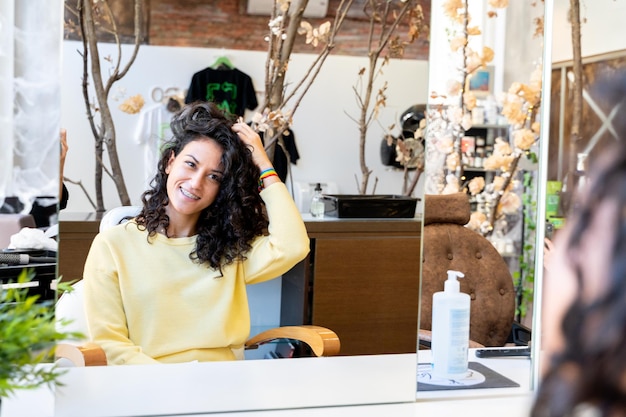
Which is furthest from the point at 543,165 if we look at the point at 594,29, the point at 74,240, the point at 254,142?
the point at 74,240

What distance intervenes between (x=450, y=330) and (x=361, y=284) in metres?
0.26

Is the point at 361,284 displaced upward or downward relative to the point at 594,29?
downward

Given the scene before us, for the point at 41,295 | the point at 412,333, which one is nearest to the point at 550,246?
the point at 412,333

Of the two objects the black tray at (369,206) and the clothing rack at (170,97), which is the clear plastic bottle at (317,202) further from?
the clothing rack at (170,97)

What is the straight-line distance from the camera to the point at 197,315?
152cm

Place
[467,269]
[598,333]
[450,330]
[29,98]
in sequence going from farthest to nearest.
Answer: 1. [467,269]
2. [450,330]
3. [29,98]
4. [598,333]

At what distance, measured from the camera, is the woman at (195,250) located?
1473mm

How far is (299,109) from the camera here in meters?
1.56

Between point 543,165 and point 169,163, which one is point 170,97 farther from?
point 543,165

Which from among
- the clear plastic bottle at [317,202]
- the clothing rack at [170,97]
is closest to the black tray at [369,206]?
the clear plastic bottle at [317,202]

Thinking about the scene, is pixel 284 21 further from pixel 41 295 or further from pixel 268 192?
pixel 41 295

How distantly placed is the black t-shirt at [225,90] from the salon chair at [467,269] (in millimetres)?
498

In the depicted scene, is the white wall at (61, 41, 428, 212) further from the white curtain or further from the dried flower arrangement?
the dried flower arrangement

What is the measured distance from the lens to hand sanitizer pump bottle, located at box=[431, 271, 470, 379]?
1736 millimetres
